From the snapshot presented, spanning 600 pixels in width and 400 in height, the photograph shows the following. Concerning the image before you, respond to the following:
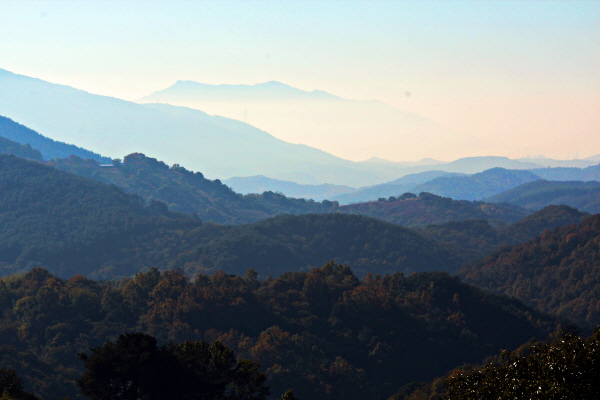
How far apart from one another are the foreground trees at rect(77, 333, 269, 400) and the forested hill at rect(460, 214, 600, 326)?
113 metres

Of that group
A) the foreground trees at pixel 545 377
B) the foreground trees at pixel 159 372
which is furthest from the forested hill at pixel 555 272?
the foreground trees at pixel 545 377

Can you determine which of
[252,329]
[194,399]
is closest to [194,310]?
[252,329]

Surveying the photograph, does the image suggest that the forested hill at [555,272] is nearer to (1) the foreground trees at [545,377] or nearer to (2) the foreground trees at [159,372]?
(2) the foreground trees at [159,372]

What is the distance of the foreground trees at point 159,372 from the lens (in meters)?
39.3

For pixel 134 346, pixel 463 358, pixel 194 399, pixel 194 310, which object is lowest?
pixel 463 358

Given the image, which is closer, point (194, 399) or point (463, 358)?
point (194, 399)

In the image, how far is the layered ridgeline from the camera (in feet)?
307

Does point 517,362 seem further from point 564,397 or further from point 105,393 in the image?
point 105,393

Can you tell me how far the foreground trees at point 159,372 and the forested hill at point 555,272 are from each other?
113476 millimetres

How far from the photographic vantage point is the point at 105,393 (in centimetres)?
3909

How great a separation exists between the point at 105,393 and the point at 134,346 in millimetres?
3117

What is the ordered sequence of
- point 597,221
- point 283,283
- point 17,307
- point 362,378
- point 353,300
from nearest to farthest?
point 362,378 < point 17,307 < point 353,300 < point 283,283 < point 597,221

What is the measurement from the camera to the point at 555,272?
171125 millimetres

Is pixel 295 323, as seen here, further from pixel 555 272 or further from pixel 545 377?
pixel 555 272
